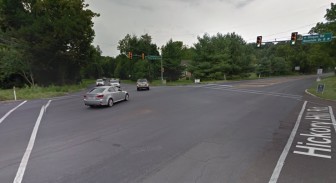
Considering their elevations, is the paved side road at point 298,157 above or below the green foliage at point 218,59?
below

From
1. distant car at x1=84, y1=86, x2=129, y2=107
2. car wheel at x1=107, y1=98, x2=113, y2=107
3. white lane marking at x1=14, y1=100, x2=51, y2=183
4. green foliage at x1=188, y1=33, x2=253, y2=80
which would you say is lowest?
white lane marking at x1=14, y1=100, x2=51, y2=183

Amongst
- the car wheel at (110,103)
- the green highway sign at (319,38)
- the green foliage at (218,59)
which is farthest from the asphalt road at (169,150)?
the green foliage at (218,59)

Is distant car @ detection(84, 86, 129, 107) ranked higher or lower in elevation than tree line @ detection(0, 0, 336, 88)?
lower

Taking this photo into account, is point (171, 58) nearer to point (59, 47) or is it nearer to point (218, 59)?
point (218, 59)

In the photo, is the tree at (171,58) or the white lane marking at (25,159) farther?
the tree at (171,58)

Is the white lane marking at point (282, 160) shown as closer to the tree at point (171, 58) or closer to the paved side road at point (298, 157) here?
the paved side road at point (298, 157)

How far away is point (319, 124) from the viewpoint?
9.01 metres

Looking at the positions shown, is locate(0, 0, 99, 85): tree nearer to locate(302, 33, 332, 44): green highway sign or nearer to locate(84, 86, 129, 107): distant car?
locate(84, 86, 129, 107): distant car

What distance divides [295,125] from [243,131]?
2744 mm

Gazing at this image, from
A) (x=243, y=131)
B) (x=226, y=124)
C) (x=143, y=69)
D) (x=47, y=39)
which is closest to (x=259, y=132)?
(x=243, y=131)

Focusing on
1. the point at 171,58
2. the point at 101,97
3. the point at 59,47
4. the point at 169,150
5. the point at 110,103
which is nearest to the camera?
the point at 169,150

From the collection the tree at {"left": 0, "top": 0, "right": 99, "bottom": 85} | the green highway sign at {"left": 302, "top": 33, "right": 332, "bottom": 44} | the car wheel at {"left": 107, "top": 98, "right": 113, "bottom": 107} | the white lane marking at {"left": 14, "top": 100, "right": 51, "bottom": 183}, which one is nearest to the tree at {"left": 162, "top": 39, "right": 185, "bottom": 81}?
the tree at {"left": 0, "top": 0, "right": 99, "bottom": 85}

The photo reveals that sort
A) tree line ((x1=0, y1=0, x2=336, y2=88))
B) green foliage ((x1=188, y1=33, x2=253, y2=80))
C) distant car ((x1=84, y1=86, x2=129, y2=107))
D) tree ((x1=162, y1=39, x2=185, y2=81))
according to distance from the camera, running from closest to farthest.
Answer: distant car ((x1=84, y1=86, x2=129, y2=107)) < tree line ((x1=0, y1=0, x2=336, y2=88)) < green foliage ((x1=188, y1=33, x2=253, y2=80)) < tree ((x1=162, y1=39, x2=185, y2=81))

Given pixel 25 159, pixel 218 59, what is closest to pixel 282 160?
pixel 25 159
